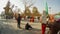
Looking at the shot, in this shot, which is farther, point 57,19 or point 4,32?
point 4,32

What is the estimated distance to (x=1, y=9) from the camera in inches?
122

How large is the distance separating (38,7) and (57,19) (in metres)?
0.39

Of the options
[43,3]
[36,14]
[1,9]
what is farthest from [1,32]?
[43,3]

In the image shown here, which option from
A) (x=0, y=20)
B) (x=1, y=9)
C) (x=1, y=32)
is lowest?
(x=1, y=32)

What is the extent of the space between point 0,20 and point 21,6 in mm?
461

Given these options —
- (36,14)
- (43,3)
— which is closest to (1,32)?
(36,14)

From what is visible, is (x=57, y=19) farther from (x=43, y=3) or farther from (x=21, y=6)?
(x=21, y=6)

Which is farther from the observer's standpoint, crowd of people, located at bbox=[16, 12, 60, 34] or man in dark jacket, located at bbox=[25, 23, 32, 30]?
man in dark jacket, located at bbox=[25, 23, 32, 30]

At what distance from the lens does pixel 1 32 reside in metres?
3.08

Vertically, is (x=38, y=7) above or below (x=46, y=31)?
above

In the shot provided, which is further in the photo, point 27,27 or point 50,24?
point 27,27

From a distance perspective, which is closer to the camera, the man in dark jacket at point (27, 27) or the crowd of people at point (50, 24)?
the crowd of people at point (50, 24)

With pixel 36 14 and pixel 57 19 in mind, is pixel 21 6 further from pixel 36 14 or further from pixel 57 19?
pixel 57 19

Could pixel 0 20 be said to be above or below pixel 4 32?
above
